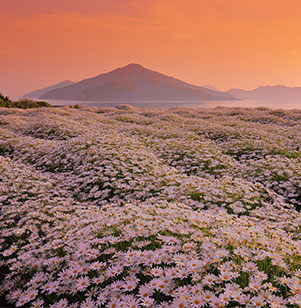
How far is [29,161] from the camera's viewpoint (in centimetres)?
1223

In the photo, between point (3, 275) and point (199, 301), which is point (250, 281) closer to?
point (199, 301)

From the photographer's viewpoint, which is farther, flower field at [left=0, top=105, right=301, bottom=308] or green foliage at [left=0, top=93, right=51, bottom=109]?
green foliage at [left=0, top=93, right=51, bottom=109]

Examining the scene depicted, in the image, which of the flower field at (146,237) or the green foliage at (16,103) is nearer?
the flower field at (146,237)

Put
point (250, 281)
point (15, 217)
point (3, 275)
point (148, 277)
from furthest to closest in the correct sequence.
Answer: point (15, 217) < point (3, 275) < point (148, 277) < point (250, 281)

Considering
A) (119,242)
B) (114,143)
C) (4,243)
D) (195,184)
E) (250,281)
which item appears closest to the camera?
(250,281)

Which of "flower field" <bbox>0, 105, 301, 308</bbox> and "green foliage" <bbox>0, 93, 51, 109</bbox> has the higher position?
"green foliage" <bbox>0, 93, 51, 109</bbox>

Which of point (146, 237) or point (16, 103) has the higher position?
point (16, 103)

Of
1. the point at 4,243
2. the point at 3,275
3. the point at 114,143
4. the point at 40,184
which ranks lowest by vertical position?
the point at 3,275

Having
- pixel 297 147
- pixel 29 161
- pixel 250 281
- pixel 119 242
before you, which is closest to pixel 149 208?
pixel 119 242

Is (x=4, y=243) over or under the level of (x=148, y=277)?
under

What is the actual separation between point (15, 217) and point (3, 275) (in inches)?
61.9

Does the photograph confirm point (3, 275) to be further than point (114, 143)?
No

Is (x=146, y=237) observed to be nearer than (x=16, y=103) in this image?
Yes

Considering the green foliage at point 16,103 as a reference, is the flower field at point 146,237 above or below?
below
